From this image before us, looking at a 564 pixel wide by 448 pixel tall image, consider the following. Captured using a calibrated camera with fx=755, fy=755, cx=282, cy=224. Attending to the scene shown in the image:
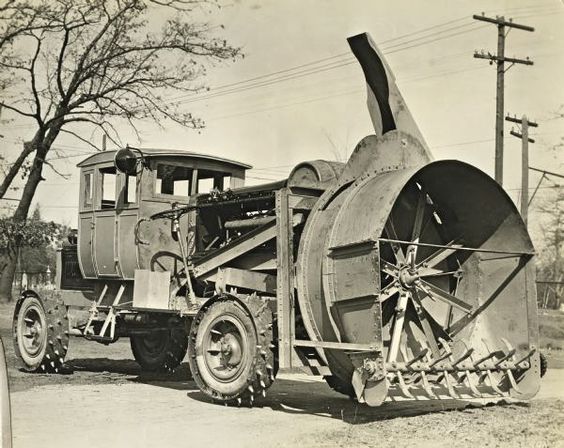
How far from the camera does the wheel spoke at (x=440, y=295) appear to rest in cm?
844

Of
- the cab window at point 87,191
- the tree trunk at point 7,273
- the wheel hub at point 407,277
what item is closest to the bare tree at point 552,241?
the wheel hub at point 407,277

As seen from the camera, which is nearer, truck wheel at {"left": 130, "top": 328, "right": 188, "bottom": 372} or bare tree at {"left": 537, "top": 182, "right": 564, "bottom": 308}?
truck wheel at {"left": 130, "top": 328, "right": 188, "bottom": 372}

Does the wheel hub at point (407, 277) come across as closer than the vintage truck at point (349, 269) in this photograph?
No

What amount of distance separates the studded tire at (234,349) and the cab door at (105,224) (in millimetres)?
2640

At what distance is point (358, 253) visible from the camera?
742cm

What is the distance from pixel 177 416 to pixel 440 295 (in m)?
3.25

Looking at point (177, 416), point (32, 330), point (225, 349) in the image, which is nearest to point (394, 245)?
point (225, 349)

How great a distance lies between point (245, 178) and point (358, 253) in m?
4.70

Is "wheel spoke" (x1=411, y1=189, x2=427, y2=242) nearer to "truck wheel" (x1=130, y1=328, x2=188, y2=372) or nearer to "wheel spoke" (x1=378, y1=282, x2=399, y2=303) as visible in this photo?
"wheel spoke" (x1=378, y1=282, x2=399, y2=303)

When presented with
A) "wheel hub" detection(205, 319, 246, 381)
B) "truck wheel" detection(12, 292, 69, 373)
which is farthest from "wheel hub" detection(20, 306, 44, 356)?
"wheel hub" detection(205, 319, 246, 381)

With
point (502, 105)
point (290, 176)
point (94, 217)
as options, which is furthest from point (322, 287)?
point (502, 105)

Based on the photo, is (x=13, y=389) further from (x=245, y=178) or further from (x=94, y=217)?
(x=245, y=178)

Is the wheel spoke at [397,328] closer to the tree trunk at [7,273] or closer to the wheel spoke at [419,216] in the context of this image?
the wheel spoke at [419,216]

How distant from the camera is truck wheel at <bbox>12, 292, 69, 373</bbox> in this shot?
11320 mm
